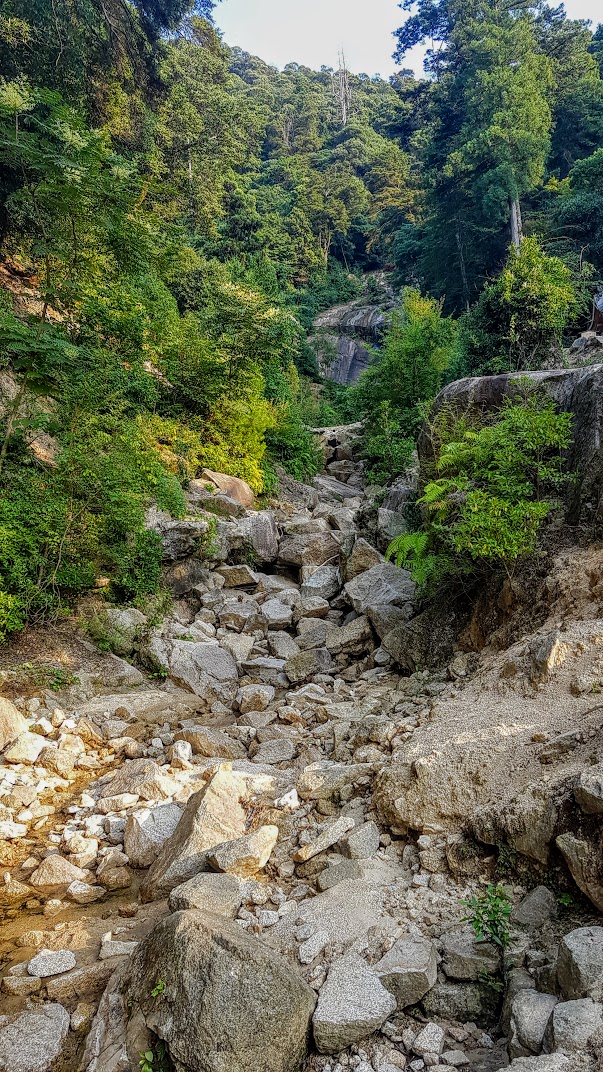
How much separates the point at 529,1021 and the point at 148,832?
137 inches

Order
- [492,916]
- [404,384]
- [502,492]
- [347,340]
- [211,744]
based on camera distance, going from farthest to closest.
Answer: [347,340]
[404,384]
[211,744]
[502,492]
[492,916]

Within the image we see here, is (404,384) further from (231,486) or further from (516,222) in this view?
(516,222)

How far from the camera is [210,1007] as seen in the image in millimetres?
2629

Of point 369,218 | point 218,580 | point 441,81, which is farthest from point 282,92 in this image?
point 218,580

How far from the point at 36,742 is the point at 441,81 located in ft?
126

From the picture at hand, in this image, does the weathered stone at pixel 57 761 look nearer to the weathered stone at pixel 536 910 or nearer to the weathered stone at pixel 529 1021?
the weathered stone at pixel 536 910

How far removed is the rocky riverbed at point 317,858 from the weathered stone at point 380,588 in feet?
1.24

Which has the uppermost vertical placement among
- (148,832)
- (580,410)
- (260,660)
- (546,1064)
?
(580,410)

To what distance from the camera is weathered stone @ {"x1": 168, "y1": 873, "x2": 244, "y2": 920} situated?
136 inches

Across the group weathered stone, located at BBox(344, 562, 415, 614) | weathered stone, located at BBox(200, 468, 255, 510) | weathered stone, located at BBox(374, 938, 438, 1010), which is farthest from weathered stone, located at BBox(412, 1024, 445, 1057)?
weathered stone, located at BBox(200, 468, 255, 510)

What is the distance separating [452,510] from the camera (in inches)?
288

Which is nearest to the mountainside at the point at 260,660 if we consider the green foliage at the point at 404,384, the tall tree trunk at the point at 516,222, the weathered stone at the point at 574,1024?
the weathered stone at the point at 574,1024

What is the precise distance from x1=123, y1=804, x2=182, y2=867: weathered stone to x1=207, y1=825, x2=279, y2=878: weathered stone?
0.93 m

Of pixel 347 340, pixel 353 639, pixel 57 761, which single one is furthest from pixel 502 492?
pixel 347 340
